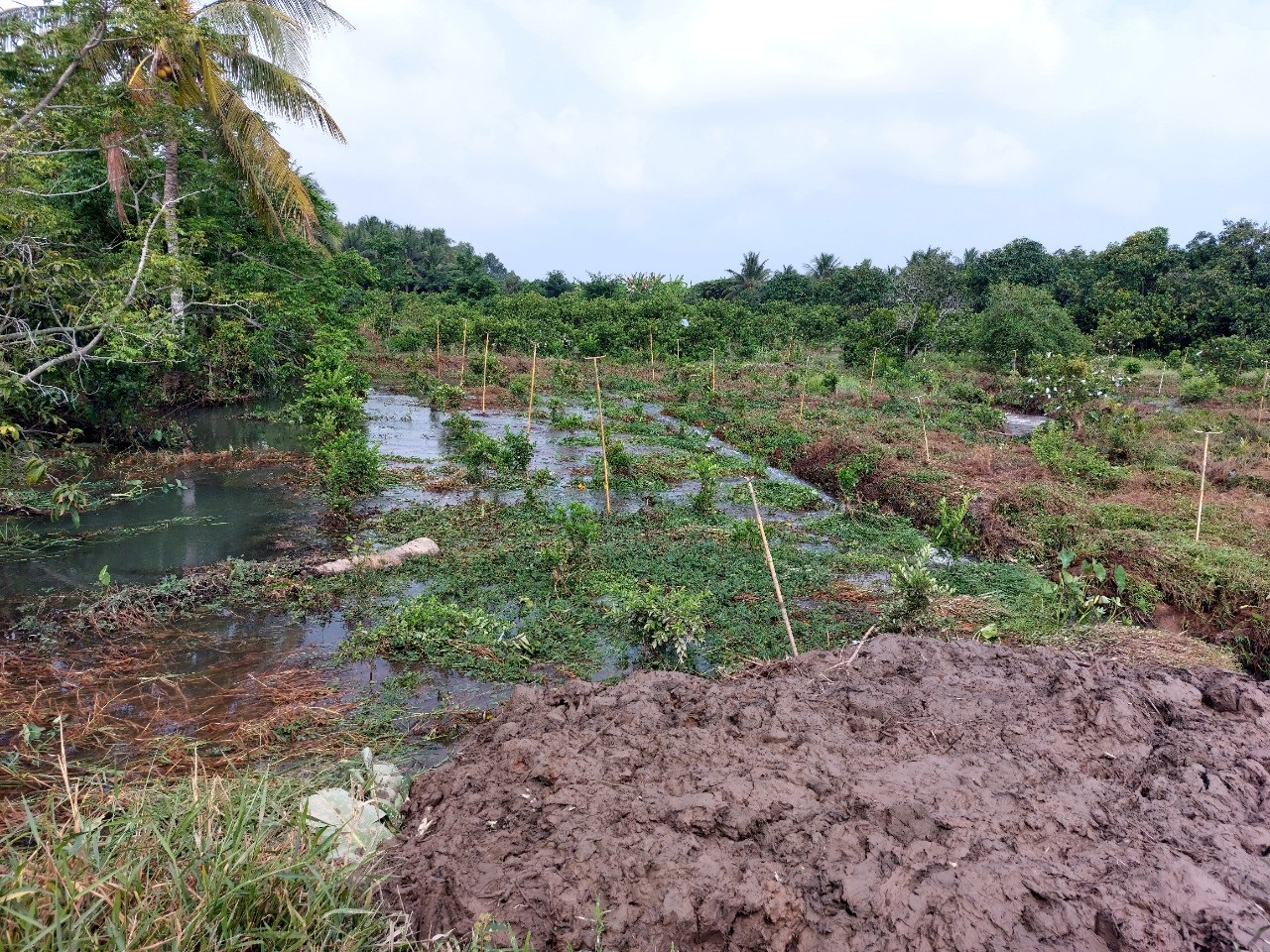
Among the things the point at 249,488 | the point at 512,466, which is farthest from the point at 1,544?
the point at 512,466

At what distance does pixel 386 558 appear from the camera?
6938 mm

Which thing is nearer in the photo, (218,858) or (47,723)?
(218,858)

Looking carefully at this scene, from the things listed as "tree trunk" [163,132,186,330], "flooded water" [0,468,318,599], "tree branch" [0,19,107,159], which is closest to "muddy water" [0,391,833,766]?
"flooded water" [0,468,318,599]

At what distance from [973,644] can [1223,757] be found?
1.37 metres

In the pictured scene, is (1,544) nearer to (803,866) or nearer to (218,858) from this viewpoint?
(218,858)

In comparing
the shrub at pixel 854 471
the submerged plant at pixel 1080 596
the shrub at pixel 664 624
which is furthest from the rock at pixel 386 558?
the submerged plant at pixel 1080 596

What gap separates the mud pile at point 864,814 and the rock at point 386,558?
3.28m

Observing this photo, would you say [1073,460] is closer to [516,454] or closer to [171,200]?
[516,454]

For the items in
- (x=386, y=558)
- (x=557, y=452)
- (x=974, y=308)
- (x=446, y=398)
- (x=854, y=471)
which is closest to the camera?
(x=386, y=558)

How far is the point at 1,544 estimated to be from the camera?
694 centimetres

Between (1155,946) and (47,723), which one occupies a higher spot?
(1155,946)

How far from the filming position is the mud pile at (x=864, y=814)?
2.52 m

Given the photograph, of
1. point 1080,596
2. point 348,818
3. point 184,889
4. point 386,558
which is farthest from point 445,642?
point 1080,596

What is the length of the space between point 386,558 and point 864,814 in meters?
5.17
